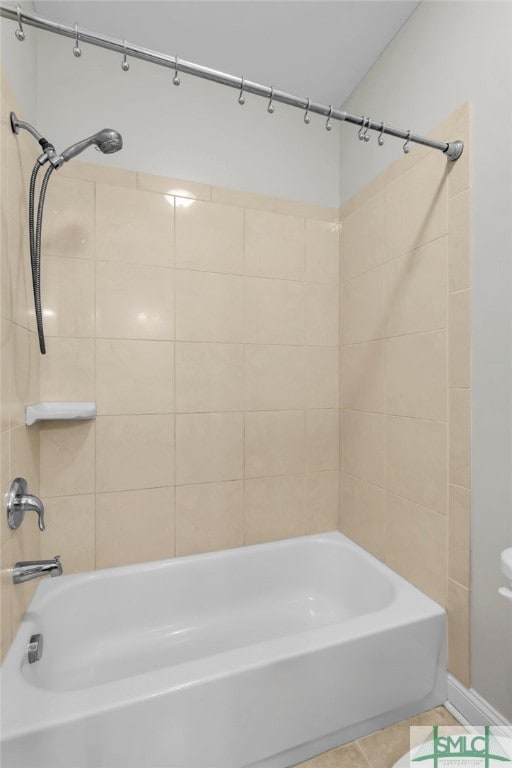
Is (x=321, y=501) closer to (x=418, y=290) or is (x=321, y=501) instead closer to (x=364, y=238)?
(x=418, y=290)

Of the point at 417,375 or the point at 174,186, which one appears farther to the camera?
the point at 174,186

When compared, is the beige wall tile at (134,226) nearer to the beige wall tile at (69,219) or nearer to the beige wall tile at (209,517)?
the beige wall tile at (69,219)

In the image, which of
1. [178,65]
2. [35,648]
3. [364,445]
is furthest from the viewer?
[364,445]

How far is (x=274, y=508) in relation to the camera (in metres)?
1.87

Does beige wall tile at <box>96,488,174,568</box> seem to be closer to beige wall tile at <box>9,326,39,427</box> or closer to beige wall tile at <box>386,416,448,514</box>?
beige wall tile at <box>9,326,39,427</box>

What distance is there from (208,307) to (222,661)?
4.38ft

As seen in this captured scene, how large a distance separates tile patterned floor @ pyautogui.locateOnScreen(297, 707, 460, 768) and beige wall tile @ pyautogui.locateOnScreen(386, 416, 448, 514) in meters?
0.70

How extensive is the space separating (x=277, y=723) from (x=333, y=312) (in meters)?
1.66

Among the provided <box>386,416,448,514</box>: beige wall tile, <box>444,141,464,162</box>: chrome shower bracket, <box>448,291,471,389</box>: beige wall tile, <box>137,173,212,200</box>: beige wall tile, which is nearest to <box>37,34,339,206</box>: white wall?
<box>137,173,212,200</box>: beige wall tile

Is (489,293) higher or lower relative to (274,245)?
lower

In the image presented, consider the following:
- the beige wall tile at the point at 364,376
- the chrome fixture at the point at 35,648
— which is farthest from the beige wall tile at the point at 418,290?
the chrome fixture at the point at 35,648

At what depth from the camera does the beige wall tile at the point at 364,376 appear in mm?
1675

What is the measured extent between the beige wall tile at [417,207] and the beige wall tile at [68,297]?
128cm
